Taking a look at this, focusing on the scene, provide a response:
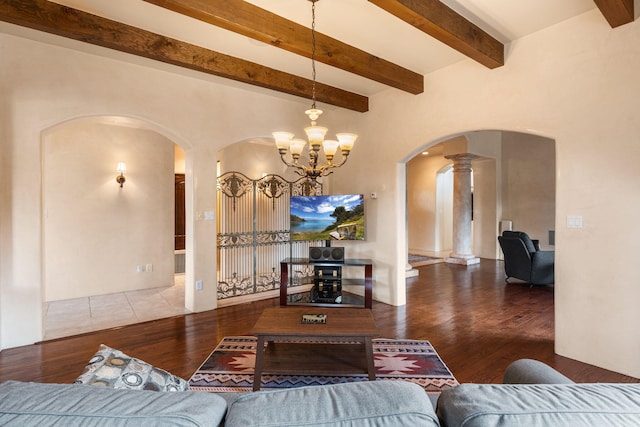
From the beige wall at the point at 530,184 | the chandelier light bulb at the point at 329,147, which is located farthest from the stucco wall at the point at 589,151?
the beige wall at the point at 530,184

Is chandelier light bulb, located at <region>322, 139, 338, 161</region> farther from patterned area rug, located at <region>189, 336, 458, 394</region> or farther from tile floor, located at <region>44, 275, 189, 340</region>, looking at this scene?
tile floor, located at <region>44, 275, 189, 340</region>

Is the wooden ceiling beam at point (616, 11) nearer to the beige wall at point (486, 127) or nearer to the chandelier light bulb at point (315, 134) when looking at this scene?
the beige wall at point (486, 127)

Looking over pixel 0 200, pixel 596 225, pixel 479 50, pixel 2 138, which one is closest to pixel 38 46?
pixel 2 138

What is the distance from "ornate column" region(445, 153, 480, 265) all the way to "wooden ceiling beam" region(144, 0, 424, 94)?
16.7 ft

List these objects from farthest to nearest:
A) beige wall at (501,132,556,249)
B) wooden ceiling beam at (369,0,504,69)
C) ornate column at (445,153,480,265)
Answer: ornate column at (445,153,480,265) < beige wall at (501,132,556,249) < wooden ceiling beam at (369,0,504,69)

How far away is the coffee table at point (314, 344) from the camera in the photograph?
2.53m

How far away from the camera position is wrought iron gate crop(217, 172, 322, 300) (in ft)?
18.0

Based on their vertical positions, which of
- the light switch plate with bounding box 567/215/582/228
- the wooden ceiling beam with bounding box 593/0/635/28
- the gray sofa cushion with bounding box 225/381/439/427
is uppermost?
the wooden ceiling beam with bounding box 593/0/635/28

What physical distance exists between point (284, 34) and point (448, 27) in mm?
1482

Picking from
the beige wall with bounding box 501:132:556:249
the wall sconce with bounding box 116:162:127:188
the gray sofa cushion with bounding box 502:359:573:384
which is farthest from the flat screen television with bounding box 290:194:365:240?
the beige wall with bounding box 501:132:556:249

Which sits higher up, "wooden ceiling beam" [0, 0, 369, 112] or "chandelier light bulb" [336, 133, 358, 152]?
"wooden ceiling beam" [0, 0, 369, 112]

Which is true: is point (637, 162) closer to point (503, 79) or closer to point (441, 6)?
point (503, 79)

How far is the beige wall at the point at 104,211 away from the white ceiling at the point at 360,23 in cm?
226

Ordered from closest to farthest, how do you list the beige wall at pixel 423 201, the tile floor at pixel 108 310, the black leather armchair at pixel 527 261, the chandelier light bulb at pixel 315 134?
the chandelier light bulb at pixel 315 134, the tile floor at pixel 108 310, the black leather armchair at pixel 527 261, the beige wall at pixel 423 201
